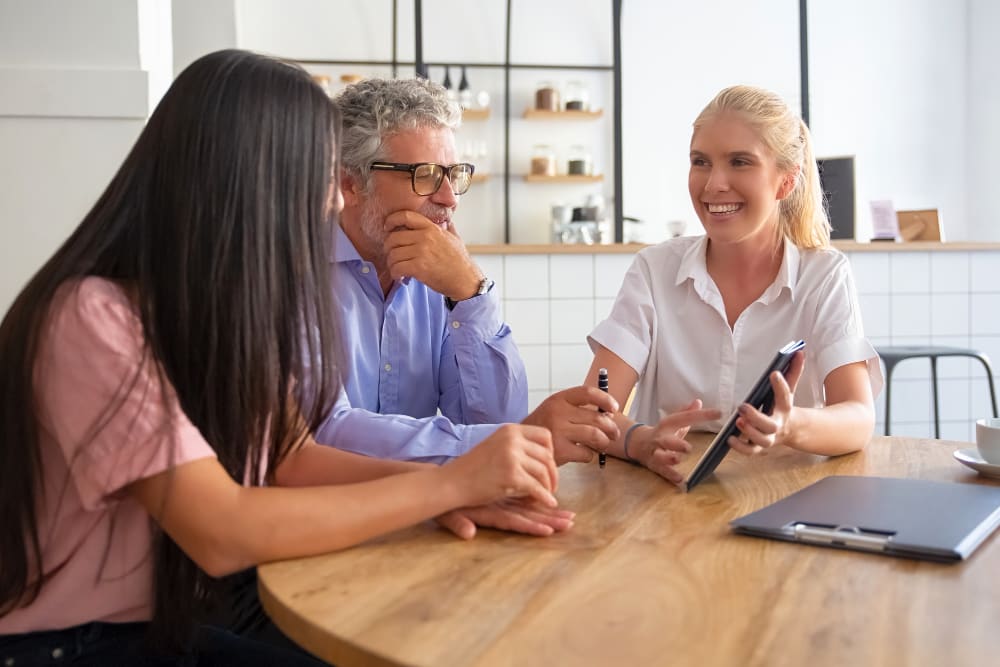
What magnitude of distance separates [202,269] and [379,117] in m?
0.86

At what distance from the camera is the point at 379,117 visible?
1751 mm

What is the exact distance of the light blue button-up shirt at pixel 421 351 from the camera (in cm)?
173

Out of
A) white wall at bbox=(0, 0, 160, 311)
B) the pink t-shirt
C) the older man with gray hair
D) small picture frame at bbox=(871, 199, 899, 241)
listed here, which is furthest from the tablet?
small picture frame at bbox=(871, 199, 899, 241)

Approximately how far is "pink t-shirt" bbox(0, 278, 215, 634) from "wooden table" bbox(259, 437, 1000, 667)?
171 millimetres

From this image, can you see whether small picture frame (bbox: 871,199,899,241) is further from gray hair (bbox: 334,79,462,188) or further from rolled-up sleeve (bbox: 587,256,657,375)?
gray hair (bbox: 334,79,462,188)

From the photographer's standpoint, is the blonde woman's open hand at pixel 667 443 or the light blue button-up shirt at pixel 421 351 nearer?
the blonde woman's open hand at pixel 667 443

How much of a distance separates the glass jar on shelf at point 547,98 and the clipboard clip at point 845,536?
549cm

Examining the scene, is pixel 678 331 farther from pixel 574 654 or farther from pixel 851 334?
pixel 574 654

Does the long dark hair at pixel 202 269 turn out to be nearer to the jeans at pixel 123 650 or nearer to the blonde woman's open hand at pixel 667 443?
the jeans at pixel 123 650

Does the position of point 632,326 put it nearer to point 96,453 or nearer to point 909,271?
point 96,453

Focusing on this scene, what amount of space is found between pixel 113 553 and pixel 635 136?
19.1 feet

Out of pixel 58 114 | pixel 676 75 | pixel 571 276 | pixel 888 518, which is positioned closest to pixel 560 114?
pixel 676 75

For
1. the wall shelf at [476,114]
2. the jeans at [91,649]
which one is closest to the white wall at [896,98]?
the wall shelf at [476,114]

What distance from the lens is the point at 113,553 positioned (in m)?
0.98
